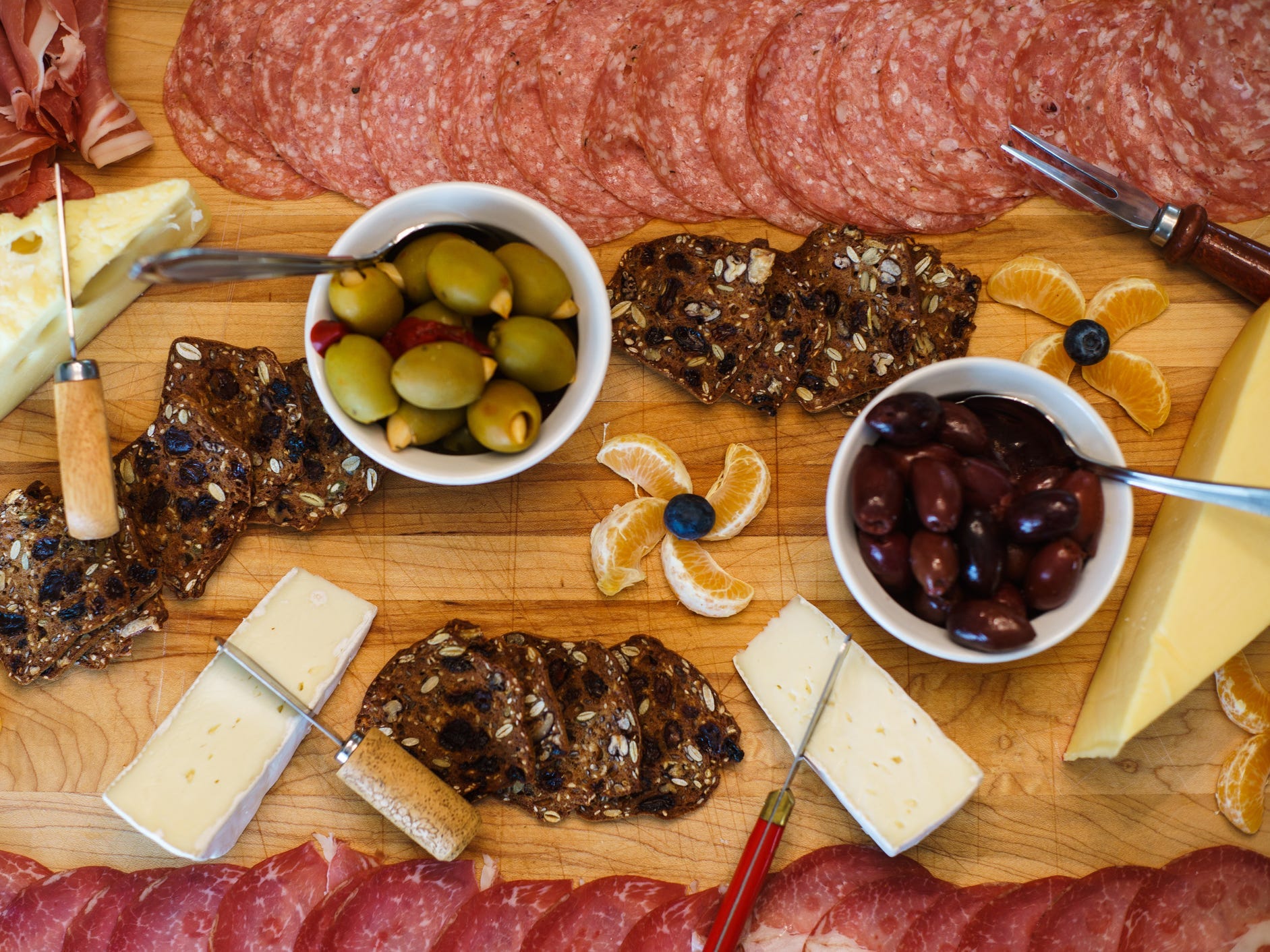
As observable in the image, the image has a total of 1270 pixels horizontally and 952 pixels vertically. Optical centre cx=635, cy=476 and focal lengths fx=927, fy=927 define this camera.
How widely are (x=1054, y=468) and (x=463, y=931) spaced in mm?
1452

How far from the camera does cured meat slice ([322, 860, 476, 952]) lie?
1.84 meters

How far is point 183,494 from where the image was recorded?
74.8 inches

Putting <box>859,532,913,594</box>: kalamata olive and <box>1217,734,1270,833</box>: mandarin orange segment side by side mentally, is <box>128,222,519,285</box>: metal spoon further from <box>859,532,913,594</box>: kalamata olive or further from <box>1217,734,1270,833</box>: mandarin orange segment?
<box>1217,734,1270,833</box>: mandarin orange segment

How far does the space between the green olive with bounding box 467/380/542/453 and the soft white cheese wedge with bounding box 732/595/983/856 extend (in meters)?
0.69

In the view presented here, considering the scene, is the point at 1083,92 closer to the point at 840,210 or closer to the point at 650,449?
the point at 840,210

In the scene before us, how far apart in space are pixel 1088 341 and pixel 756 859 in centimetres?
125

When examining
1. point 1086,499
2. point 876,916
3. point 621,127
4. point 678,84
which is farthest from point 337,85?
point 876,916

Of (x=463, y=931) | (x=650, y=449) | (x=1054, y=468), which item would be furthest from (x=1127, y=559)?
(x=463, y=931)

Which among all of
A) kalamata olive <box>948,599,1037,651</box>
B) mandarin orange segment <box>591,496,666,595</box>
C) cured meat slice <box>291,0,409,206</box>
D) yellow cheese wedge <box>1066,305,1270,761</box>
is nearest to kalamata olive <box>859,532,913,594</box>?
kalamata olive <box>948,599,1037,651</box>

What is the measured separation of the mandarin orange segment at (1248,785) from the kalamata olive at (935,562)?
85 centimetres

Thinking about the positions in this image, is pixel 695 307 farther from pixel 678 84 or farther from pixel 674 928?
pixel 674 928

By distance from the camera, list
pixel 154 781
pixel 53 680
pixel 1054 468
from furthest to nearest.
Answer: pixel 53 680 → pixel 154 781 → pixel 1054 468

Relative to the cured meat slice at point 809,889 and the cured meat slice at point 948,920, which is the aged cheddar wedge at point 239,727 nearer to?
the cured meat slice at point 809,889

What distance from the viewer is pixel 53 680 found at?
1962 millimetres
